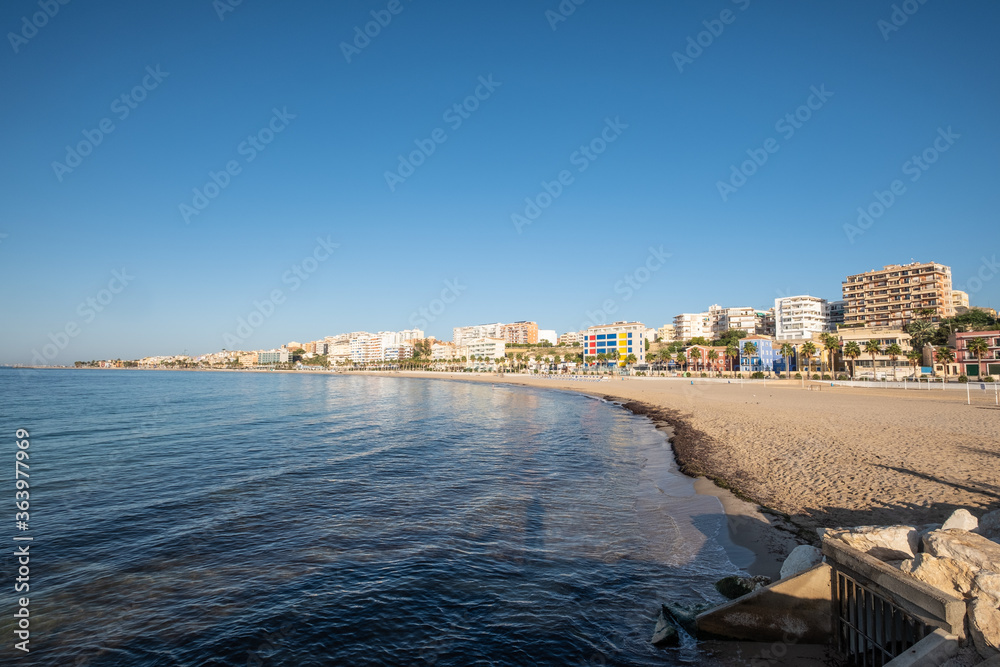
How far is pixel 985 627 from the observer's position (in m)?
3.97

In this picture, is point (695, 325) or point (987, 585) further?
point (695, 325)

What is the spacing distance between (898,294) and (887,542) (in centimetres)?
13619

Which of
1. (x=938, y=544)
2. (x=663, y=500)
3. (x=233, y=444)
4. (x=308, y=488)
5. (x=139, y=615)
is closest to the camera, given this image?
(x=938, y=544)

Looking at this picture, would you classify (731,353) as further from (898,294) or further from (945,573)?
(945,573)

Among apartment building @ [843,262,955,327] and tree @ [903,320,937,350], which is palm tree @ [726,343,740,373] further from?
apartment building @ [843,262,955,327]

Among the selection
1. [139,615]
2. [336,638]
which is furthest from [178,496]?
[336,638]

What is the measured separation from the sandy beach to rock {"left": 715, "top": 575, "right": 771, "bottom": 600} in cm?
335

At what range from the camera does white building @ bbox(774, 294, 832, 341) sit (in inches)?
5103

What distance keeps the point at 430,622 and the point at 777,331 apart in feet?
503

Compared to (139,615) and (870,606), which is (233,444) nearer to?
(139,615)

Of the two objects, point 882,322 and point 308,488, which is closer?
point 308,488

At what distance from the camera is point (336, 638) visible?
686 centimetres

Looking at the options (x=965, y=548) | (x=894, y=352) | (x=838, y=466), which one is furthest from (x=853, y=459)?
(x=894, y=352)

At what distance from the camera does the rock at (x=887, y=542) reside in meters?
5.36
